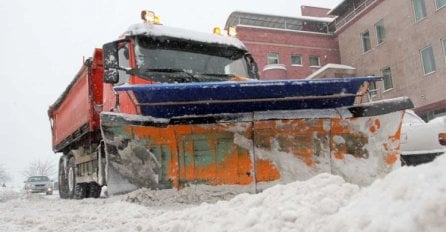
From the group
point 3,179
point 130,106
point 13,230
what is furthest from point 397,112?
point 3,179

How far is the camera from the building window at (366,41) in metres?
23.8

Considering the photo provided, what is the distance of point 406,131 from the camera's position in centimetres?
711

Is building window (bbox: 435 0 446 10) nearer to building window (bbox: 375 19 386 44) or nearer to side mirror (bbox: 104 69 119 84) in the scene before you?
building window (bbox: 375 19 386 44)

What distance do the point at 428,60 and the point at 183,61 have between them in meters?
17.0

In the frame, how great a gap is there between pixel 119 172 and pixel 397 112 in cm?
341

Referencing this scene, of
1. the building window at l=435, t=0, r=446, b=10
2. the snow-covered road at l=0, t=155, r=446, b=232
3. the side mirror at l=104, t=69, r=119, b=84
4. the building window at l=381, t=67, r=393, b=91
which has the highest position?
the building window at l=435, t=0, r=446, b=10

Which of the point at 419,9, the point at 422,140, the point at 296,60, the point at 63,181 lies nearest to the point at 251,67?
the point at 422,140

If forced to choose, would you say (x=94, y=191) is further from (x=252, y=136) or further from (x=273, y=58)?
(x=273, y=58)

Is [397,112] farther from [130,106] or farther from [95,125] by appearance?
[95,125]

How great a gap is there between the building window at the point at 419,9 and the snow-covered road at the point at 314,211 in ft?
61.9

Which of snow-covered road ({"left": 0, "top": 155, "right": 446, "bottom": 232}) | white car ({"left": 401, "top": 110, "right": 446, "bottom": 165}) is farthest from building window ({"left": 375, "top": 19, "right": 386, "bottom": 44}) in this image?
snow-covered road ({"left": 0, "top": 155, "right": 446, "bottom": 232})

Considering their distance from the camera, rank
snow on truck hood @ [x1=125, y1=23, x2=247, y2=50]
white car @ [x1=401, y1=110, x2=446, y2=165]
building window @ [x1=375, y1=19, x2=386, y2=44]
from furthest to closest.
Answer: building window @ [x1=375, y1=19, x2=386, y2=44] → white car @ [x1=401, y1=110, x2=446, y2=165] → snow on truck hood @ [x1=125, y1=23, x2=247, y2=50]

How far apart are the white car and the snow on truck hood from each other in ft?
10.3

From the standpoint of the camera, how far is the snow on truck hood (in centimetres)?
597
